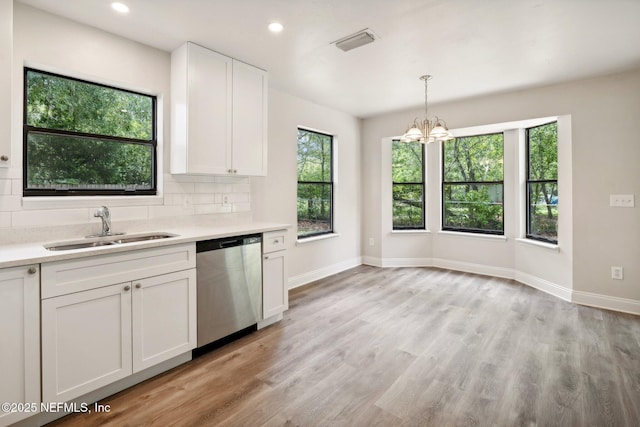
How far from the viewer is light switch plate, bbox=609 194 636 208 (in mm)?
3465

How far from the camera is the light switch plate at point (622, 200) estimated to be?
3.46m

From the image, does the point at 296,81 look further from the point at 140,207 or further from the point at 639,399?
the point at 639,399

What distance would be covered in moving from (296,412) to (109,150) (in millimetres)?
2499

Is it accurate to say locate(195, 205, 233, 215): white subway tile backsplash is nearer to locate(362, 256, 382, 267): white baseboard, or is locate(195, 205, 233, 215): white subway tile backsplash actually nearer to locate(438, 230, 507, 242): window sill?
locate(362, 256, 382, 267): white baseboard

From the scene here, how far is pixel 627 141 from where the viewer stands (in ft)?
11.4

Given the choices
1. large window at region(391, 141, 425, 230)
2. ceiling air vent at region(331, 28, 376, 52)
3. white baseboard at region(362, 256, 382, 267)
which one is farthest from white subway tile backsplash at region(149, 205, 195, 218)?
large window at region(391, 141, 425, 230)

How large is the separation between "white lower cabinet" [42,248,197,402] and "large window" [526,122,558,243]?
443 centimetres

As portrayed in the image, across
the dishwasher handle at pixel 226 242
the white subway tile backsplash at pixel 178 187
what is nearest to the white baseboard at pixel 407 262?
the dishwasher handle at pixel 226 242

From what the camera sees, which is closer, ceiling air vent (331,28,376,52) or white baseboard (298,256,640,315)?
ceiling air vent (331,28,376,52)

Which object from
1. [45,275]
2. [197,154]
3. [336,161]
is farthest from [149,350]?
[336,161]

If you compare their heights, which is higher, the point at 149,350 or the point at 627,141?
the point at 627,141

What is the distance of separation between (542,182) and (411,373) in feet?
11.5

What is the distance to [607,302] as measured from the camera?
3615mm

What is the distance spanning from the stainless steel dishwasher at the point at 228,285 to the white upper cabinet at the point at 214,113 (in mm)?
764
